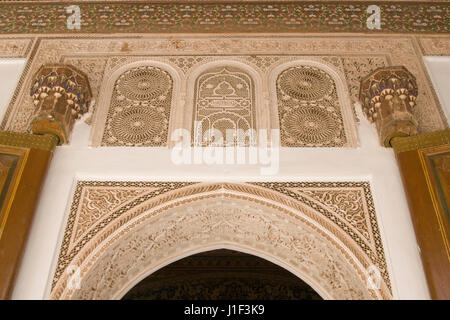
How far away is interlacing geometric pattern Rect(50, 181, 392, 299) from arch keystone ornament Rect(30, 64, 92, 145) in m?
0.44

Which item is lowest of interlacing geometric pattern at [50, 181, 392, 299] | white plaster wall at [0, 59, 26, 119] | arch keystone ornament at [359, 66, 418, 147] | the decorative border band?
interlacing geometric pattern at [50, 181, 392, 299]

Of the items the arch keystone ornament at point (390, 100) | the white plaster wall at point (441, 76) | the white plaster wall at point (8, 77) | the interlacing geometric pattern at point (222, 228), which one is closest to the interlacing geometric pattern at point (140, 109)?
the interlacing geometric pattern at point (222, 228)

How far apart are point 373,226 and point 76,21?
2.93 meters

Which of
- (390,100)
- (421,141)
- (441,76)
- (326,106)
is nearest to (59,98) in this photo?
(326,106)

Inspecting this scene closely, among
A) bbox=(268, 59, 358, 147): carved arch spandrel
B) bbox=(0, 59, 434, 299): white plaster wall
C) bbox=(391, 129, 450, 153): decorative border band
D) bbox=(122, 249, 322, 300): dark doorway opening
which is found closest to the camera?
bbox=(0, 59, 434, 299): white plaster wall

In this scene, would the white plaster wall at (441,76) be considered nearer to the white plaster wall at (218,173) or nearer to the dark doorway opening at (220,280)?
the white plaster wall at (218,173)

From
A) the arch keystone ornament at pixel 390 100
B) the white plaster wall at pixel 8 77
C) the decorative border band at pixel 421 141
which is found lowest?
the decorative border band at pixel 421 141

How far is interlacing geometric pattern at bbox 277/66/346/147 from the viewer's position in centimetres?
354

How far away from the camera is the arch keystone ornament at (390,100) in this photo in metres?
3.38

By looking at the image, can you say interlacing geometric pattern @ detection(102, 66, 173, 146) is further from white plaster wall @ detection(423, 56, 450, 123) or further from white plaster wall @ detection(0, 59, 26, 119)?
white plaster wall @ detection(423, 56, 450, 123)

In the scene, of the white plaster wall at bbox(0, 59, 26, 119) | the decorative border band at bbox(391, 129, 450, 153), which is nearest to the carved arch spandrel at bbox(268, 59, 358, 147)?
the decorative border band at bbox(391, 129, 450, 153)

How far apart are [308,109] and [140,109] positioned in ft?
3.88

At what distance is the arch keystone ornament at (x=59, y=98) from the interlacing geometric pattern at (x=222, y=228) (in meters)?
0.44

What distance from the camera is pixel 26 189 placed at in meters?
3.06
